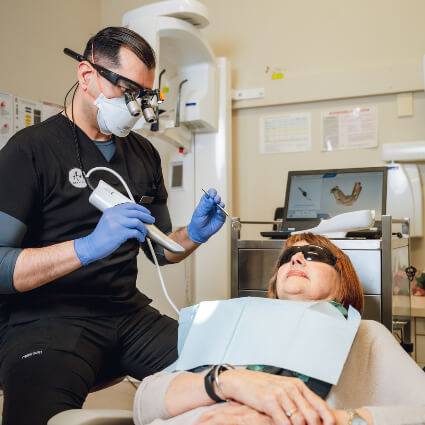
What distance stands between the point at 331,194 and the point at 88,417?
4.03 ft

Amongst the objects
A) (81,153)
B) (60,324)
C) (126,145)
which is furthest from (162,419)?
(126,145)

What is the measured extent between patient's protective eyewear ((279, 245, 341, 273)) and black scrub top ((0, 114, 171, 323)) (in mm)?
489

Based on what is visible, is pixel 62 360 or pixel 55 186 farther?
pixel 55 186

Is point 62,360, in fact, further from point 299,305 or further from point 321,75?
point 321,75

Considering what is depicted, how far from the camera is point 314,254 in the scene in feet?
3.66

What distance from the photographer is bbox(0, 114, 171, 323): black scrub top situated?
1160mm

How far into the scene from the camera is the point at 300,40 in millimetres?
2725

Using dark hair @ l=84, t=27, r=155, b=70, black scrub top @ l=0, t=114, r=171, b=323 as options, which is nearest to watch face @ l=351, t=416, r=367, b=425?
black scrub top @ l=0, t=114, r=171, b=323

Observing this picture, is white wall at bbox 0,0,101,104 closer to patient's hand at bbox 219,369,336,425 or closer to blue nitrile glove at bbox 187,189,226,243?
blue nitrile glove at bbox 187,189,226,243

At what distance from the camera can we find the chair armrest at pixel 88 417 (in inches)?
29.4

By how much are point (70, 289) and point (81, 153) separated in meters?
0.39

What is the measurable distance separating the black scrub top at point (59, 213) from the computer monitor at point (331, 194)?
26.1 inches

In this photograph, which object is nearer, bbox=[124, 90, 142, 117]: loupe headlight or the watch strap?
the watch strap

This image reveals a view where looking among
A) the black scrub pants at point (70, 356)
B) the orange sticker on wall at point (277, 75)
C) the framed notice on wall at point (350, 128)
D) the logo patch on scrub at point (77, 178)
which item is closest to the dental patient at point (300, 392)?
the black scrub pants at point (70, 356)
